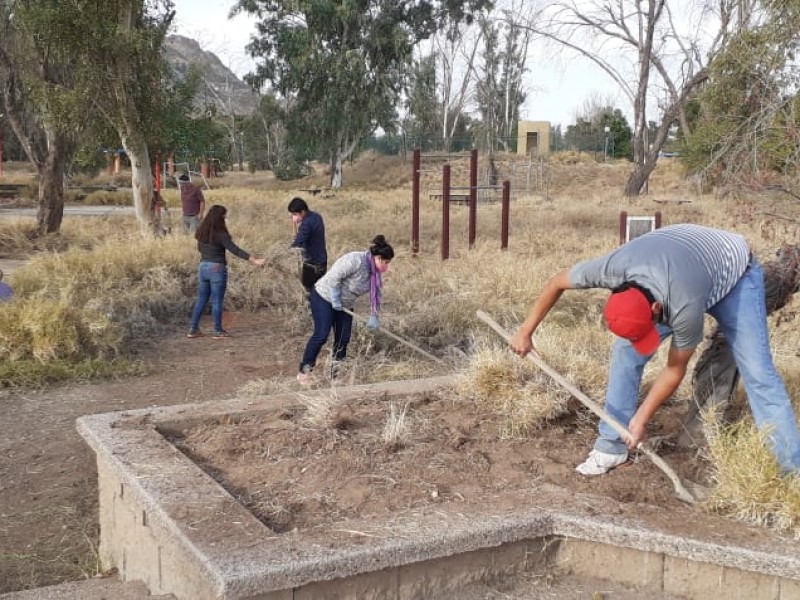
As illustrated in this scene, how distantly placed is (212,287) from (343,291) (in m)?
2.84

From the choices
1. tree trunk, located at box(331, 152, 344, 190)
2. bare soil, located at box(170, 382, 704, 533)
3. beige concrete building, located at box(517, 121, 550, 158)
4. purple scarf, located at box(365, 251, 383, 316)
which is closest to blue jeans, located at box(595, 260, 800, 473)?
bare soil, located at box(170, 382, 704, 533)

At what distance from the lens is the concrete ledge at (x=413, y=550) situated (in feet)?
10.5

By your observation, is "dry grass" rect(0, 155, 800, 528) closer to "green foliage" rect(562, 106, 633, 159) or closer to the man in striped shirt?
the man in striped shirt

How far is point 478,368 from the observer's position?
5.20 meters

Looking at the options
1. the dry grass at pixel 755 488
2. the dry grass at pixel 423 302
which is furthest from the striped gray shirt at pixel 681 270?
the dry grass at pixel 423 302

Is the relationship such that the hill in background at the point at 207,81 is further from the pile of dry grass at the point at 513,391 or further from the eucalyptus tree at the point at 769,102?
the pile of dry grass at the point at 513,391

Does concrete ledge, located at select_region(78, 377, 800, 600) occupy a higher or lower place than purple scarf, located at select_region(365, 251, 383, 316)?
lower

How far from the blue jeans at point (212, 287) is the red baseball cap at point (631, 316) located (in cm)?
646

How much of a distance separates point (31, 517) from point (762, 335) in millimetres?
3929

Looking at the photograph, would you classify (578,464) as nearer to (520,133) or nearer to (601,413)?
(601,413)

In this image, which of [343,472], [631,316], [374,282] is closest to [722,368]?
[631,316]

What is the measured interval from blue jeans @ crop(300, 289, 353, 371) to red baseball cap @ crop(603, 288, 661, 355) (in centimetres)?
387

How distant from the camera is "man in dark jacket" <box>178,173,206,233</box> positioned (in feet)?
47.5

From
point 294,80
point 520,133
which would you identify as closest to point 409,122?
point 520,133
